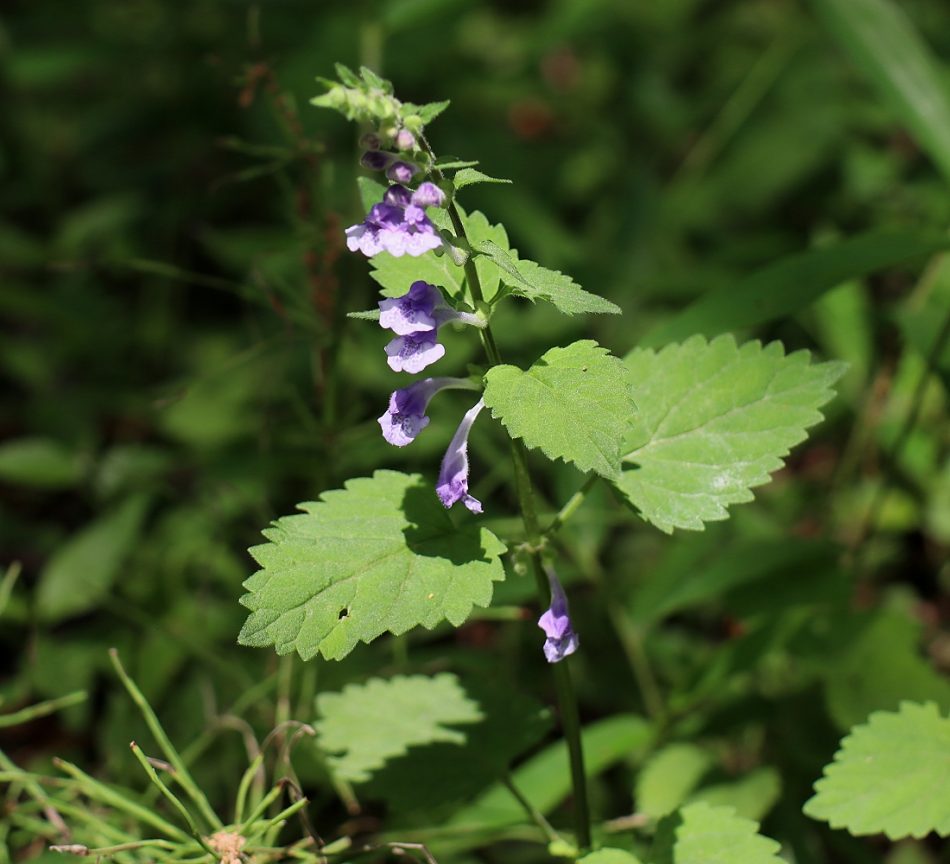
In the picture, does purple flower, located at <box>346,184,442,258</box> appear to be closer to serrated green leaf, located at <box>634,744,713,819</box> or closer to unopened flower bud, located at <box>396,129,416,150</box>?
unopened flower bud, located at <box>396,129,416,150</box>

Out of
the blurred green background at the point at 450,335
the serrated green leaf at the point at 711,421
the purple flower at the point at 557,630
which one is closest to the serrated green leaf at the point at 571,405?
the serrated green leaf at the point at 711,421

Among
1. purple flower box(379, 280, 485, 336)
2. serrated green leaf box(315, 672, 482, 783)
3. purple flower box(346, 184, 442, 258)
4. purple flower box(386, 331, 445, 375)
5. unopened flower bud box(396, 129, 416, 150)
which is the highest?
unopened flower bud box(396, 129, 416, 150)

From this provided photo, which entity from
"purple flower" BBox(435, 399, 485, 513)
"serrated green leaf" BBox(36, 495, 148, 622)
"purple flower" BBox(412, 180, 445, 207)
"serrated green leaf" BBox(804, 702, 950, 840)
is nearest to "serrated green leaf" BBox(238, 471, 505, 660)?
"purple flower" BBox(435, 399, 485, 513)

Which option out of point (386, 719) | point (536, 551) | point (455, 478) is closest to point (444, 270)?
point (455, 478)

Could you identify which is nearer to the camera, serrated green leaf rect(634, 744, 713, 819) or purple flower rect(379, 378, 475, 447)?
purple flower rect(379, 378, 475, 447)

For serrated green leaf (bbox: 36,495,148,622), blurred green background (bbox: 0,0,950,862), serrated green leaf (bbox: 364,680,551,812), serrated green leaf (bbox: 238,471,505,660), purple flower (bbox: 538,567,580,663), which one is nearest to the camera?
serrated green leaf (bbox: 238,471,505,660)

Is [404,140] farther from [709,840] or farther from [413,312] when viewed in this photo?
[709,840]

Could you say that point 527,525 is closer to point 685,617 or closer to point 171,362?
point 685,617

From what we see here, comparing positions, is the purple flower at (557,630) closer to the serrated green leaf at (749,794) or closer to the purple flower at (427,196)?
the purple flower at (427,196)
